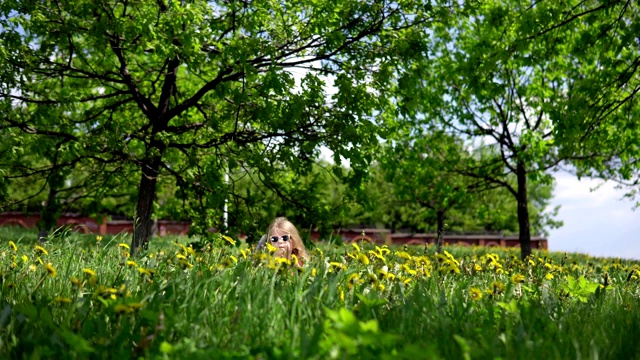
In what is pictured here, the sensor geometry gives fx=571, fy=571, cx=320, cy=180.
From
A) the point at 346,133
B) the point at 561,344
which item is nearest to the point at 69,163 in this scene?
the point at 346,133

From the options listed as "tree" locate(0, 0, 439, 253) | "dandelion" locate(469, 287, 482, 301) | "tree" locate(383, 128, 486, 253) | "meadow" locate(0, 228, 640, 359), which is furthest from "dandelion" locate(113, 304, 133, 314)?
"tree" locate(383, 128, 486, 253)

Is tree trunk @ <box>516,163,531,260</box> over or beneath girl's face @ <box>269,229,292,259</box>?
over

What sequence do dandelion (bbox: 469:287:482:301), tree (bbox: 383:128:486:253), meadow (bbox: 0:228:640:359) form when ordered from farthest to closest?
tree (bbox: 383:128:486:253) < dandelion (bbox: 469:287:482:301) < meadow (bbox: 0:228:640:359)

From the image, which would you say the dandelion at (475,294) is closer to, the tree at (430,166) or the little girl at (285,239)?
the little girl at (285,239)

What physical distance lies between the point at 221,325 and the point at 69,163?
20.2 ft

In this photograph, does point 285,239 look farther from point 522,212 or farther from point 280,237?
point 522,212

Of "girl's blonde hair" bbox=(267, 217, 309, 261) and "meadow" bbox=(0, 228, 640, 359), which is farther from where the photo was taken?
"girl's blonde hair" bbox=(267, 217, 309, 261)

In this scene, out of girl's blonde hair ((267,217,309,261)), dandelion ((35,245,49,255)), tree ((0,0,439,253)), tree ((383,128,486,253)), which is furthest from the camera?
tree ((383,128,486,253))

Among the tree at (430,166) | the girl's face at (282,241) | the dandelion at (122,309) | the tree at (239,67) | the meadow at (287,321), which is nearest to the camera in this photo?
the meadow at (287,321)

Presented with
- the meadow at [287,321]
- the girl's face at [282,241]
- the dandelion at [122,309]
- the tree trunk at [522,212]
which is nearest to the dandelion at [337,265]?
the meadow at [287,321]

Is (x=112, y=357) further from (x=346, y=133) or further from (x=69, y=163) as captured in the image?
(x=69, y=163)

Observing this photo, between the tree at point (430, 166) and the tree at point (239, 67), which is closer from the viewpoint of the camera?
the tree at point (239, 67)

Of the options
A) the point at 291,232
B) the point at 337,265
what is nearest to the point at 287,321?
the point at 337,265

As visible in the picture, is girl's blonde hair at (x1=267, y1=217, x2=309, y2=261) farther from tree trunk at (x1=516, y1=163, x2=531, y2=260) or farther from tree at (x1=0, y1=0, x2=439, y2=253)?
tree trunk at (x1=516, y1=163, x2=531, y2=260)
